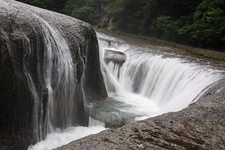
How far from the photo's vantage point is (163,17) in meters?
20.0

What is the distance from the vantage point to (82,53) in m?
6.98

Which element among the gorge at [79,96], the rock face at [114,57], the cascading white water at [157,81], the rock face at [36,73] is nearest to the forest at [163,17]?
the cascading white water at [157,81]

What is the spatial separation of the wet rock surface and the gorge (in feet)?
0.05

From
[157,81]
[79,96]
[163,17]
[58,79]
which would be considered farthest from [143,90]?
[163,17]

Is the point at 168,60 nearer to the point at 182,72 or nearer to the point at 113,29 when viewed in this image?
the point at 182,72

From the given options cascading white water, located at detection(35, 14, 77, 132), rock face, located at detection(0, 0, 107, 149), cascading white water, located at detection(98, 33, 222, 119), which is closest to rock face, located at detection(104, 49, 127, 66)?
cascading white water, located at detection(98, 33, 222, 119)

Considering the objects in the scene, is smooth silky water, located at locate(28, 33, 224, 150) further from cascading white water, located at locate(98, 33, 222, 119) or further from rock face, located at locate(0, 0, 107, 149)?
rock face, located at locate(0, 0, 107, 149)

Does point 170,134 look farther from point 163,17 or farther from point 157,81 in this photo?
point 163,17

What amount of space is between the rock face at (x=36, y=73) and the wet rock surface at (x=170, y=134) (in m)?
2.08

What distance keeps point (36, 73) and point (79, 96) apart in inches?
79.5

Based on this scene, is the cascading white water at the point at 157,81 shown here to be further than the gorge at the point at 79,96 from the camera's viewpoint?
Yes

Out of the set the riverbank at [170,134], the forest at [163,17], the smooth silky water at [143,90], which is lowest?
the smooth silky water at [143,90]

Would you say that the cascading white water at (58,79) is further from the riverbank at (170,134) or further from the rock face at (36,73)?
the riverbank at (170,134)

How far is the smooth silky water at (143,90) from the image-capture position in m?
6.40
